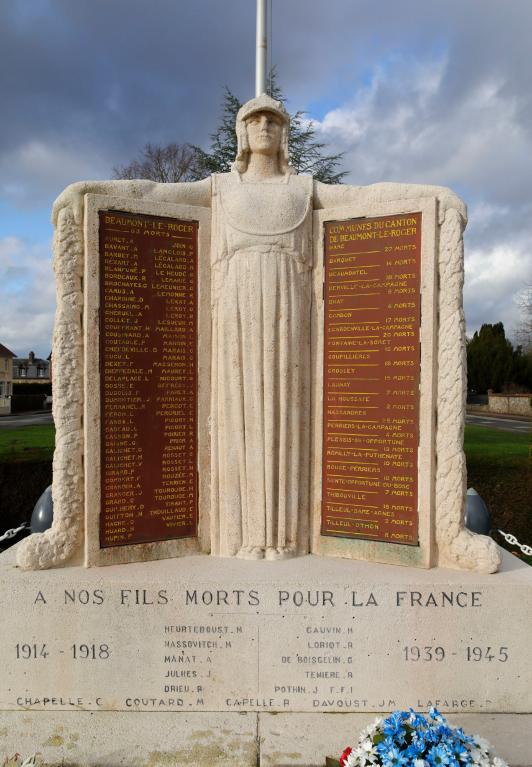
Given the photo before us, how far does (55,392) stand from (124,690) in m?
2.38

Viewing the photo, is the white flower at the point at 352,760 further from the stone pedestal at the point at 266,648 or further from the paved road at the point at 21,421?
the paved road at the point at 21,421

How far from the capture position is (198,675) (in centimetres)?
433

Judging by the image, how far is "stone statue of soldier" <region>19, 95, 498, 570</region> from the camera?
482cm

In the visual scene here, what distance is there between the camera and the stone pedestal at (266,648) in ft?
14.1

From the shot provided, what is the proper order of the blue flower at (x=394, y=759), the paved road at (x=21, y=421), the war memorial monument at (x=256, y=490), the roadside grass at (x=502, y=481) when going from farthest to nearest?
1. the paved road at (x=21, y=421)
2. the roadside grass at (x=502, y=481)
3. the war memorial monument at (x=256, y=490)
4. the blue flower at (x=394, y=759)

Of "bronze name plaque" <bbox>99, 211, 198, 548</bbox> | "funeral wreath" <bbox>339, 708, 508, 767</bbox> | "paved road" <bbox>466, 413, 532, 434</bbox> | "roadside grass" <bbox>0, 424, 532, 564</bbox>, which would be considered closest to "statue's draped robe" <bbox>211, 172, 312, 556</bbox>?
"bronze name plaque" <bbox>99, 211, 198, 548</bbox>

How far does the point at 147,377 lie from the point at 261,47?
7384mm

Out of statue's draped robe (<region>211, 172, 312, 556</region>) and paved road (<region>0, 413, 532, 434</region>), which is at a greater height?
statue's draped robe (<region>211, 172, 312, 556</region>)

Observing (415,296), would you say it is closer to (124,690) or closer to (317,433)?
(317,433)

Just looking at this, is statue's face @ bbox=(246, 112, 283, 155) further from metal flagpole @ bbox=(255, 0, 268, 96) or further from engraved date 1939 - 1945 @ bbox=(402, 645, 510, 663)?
metal flagpole @ bbox=(255, 0, 268, 96)

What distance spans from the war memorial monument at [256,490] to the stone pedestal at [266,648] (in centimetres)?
2

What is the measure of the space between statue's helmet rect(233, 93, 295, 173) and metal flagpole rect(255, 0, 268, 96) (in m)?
5.09

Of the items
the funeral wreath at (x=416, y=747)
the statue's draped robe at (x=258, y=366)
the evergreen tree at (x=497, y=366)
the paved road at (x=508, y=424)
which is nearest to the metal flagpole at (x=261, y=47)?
the statue's draped robe at (x=258, y=366)

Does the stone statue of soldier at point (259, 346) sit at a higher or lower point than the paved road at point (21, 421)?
higher
